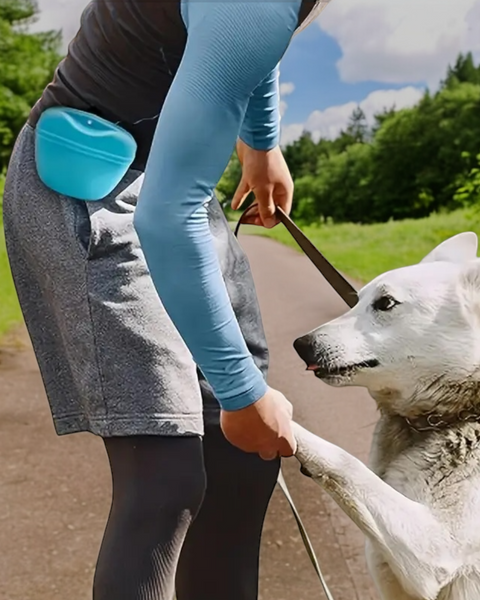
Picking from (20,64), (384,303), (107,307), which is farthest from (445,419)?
(20,64)

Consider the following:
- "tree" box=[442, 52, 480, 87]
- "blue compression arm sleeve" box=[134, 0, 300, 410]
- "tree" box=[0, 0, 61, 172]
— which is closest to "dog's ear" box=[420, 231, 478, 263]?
"blue compression arm sleeve" box=[134, 0, 300, 410]

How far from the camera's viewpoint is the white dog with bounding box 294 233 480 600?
60.4 inches

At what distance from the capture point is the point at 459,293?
1711 millimetres

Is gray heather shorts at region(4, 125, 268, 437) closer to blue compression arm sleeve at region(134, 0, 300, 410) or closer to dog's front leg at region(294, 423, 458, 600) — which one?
blue compression arm sleeve at region(134, 0, 300, 410)

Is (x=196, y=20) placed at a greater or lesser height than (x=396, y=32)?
greater

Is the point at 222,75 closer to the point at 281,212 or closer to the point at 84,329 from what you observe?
the point at 84,329

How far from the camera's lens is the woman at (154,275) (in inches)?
42.1

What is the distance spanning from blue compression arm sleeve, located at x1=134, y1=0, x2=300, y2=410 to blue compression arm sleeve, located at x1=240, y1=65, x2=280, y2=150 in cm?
43

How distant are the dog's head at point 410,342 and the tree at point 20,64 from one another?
8.45 metres

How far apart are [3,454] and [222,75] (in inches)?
128

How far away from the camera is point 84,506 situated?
3.36 metres

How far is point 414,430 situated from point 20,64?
9.49 m

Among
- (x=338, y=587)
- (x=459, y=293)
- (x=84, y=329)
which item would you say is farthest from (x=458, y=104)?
(x=84, y=329)

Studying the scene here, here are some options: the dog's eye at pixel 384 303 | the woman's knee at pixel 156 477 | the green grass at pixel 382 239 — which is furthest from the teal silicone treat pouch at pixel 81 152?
the green grass at pixel 382 239
